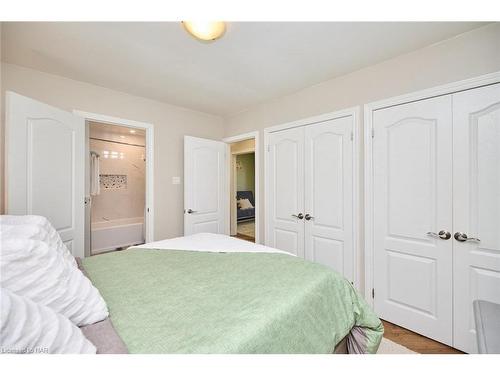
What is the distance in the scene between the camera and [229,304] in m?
0.95

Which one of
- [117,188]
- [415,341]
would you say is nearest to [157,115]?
[117,188]

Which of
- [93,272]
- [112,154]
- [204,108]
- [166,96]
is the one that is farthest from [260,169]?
[112,154]

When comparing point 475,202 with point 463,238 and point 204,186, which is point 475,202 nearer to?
point 463,238

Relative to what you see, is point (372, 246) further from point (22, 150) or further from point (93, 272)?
point (22, 150)

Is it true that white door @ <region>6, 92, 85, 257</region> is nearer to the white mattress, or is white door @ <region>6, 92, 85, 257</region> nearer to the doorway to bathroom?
the white mattress

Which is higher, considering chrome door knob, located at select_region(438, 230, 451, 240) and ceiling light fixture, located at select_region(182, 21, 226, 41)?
ceiling light fixture, located at select_region(182, 21, 226, 41)

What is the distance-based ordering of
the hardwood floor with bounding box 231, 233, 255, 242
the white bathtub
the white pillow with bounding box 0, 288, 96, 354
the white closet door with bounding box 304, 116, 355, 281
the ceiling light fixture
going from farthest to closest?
the hardwood floor with bounding box 231, 233, 255, 242, the white bathtub, the white closet door with bounding box 304, 116, 355, 281, the ceiling light fixture, the white pillow with bounding box 0, 288, 96, 354

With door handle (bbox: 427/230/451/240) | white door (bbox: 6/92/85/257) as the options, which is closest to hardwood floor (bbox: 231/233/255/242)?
white door (bbox: 6/92/85/257)

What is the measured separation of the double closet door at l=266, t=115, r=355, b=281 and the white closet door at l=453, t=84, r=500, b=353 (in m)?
0.79

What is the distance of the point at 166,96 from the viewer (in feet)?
9.22

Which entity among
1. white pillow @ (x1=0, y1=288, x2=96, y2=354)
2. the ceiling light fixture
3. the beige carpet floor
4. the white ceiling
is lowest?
the beige carpet floor

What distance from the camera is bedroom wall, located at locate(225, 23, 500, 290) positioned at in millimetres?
1556
